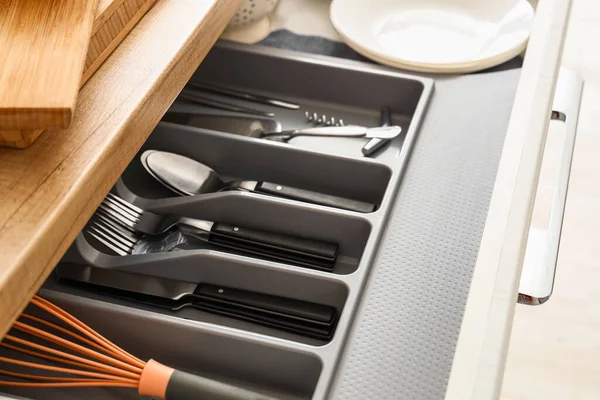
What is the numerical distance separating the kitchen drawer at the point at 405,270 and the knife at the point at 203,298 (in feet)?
0.04

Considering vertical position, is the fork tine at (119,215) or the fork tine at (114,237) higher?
the fork tine at (119,215)

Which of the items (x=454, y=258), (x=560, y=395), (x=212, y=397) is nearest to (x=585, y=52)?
(x=560, y=395)

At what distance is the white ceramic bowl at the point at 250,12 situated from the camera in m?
1.03

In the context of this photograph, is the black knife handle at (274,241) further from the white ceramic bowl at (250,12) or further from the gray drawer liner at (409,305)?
the white ceramic bowl at (250,12)

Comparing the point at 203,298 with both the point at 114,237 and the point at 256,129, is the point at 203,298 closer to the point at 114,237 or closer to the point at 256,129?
the point at 114,237

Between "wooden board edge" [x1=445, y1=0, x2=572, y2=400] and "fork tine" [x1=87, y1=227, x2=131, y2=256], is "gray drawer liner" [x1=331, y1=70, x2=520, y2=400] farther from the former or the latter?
"fork tine" [x1=87, y1=227, x2=131, y2=256]

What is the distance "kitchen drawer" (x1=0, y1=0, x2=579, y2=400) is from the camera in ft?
2.10

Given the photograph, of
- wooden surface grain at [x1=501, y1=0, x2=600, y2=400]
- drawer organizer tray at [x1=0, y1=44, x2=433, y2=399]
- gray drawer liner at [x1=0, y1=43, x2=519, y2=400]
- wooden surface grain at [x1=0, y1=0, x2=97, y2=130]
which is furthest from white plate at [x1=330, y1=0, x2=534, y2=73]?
wooden surface grain at [x1=0, y1=0, x2=97, y2=130]

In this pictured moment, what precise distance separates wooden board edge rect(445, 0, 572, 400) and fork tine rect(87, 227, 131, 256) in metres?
0.40

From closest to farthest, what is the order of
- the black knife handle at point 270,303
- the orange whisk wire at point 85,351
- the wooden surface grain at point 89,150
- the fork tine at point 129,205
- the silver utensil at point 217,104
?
the wooden surface grain at point 89,150 → the orange whisk wire at point 85,351 → the black knife handle at point 270,303 → the fork tine at point 129,205 → the silver utensil at point 217,104

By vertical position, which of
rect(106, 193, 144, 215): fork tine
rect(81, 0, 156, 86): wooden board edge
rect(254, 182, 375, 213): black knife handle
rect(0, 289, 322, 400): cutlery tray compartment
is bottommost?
rect(0, 289, 322, 400): cutlery tray compartment

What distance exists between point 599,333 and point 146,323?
66cm

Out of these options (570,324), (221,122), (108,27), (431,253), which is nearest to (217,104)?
(221,122)

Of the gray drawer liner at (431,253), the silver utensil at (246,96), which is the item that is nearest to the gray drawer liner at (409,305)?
the gray drawer liner at (431,253)
